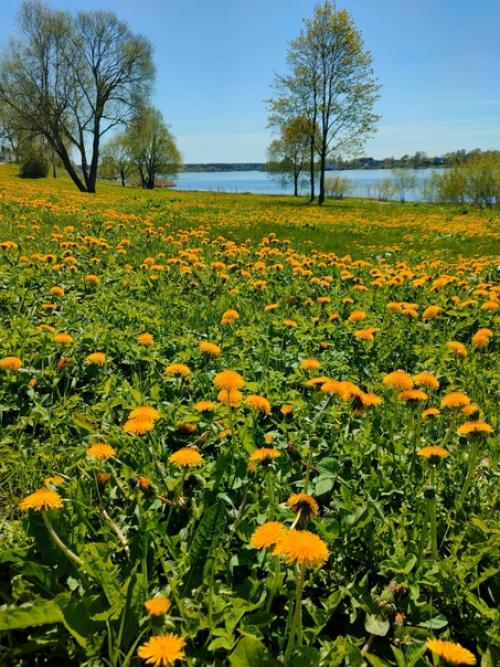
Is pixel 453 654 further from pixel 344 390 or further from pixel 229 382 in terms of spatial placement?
pixel 229 382


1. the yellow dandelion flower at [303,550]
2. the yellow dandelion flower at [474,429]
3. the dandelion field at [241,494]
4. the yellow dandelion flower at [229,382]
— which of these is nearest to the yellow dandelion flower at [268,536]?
the dandelion field at [241,494]

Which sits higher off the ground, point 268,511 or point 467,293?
point 467,293

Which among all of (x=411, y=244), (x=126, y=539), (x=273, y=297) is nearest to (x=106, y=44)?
(x=411, y=244)

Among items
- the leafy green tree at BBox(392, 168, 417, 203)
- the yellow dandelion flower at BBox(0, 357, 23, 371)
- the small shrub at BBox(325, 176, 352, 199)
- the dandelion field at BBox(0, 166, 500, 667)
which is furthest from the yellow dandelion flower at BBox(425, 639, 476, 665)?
the small shrub at BBox(325, 176, 352, 199)

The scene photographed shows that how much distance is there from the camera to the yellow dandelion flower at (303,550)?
111cm

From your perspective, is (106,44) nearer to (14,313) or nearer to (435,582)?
(14,313)

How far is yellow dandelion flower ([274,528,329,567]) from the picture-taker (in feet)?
3.64

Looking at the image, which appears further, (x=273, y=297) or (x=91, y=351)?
(x=273, y=297)

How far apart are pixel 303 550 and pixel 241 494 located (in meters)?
0.83

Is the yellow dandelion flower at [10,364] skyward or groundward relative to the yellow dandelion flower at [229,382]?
groundward

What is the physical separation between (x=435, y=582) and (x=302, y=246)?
24.8ft

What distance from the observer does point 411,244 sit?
1034 cm

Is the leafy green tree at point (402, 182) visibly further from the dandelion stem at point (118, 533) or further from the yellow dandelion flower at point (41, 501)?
the yellow dandelion flower at point (41, 501)

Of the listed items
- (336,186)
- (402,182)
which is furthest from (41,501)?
(336,186)
